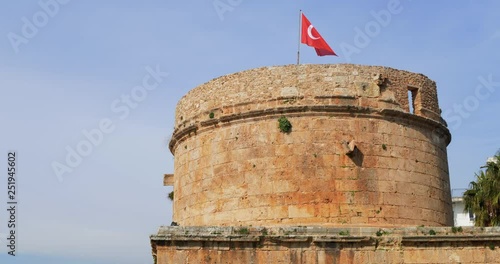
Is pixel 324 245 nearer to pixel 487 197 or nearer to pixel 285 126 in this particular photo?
pixel 285 126

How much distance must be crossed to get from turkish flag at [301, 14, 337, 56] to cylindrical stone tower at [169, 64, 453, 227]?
1.76 m

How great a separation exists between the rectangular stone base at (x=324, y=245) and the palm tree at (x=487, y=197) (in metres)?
13.5

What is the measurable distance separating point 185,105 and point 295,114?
10.9 ft

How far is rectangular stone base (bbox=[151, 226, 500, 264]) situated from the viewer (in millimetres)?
10039

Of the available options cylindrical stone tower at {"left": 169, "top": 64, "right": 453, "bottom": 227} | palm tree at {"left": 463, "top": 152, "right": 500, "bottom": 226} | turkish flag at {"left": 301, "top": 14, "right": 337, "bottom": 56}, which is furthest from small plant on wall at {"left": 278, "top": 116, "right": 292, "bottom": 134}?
palm tree at {"left": 463, "top": 152, "right": 500, "bottom": 226}

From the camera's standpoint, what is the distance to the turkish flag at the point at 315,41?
14430 mm

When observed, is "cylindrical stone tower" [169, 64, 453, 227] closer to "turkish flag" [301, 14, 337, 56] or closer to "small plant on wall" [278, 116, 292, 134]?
"small plant on wall" [278, 116, 292, 134]

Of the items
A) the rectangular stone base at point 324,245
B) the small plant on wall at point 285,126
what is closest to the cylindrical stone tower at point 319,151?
the small plant on wall at point 285,126

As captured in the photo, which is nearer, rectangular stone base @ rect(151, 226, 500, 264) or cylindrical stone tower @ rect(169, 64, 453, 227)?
rectangular stone base @ rect(151, 226, 500, 264)

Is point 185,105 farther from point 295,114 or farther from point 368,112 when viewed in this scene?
point 368,112

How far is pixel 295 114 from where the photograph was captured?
12570 millimetres

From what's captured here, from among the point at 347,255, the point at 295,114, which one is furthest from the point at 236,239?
the point at 295,114

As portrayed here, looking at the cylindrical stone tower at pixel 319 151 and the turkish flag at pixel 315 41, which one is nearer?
the cylindrical stone tower at pixel 319 151

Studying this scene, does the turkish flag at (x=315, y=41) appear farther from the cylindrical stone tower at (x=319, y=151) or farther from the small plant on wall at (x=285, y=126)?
Result: the small plant on wall at (x=285, y=126)
